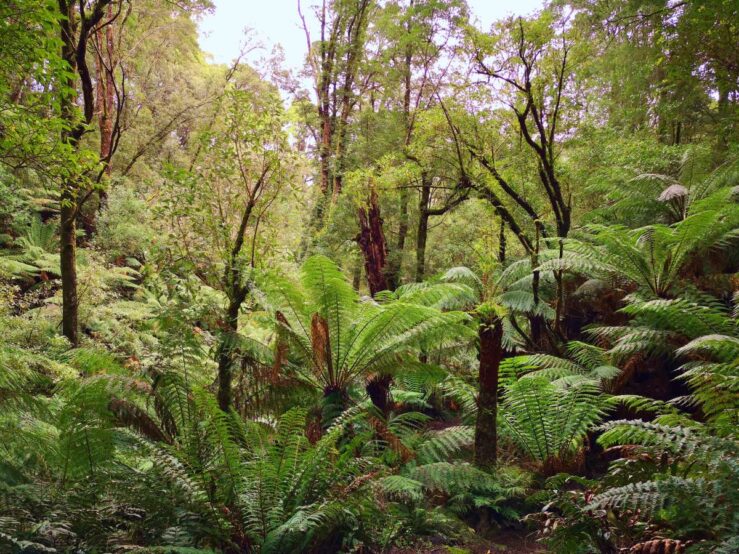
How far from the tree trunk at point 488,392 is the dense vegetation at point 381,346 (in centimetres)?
2

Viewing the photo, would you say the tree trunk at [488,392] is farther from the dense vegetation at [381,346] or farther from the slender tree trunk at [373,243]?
the slender tree trunk at [373,243]

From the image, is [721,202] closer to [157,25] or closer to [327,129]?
[327,129]

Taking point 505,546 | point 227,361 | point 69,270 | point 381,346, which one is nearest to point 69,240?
point 69,270

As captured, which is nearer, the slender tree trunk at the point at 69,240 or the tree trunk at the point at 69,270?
the slender tree trunk at the point at 69,240

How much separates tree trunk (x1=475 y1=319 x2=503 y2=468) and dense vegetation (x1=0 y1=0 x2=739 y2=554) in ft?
0.06

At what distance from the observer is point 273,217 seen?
4.42 meters

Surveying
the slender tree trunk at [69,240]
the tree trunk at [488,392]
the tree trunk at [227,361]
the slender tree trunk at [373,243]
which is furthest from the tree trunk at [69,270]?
the slender tree trunk at [373,243]

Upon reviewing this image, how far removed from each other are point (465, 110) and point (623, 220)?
3.45 metres

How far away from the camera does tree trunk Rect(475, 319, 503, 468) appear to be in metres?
3.84

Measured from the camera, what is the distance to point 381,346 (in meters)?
4.56

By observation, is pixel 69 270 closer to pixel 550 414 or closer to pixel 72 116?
pixel 72 116

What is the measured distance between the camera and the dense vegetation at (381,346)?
7.76 feet

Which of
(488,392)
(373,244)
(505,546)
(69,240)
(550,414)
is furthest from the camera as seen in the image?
(373,244)

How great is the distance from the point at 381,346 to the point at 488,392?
1.16 meters
